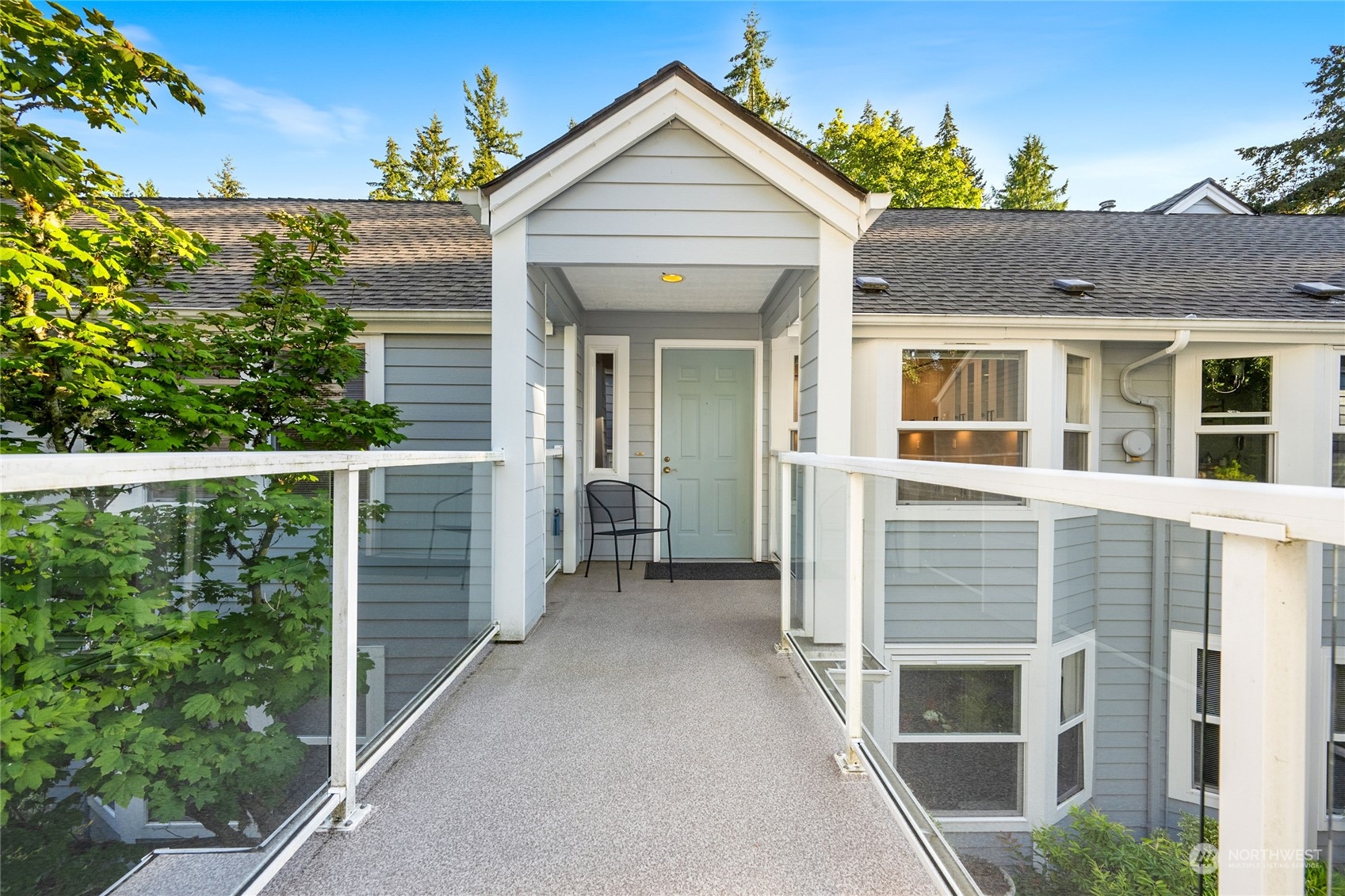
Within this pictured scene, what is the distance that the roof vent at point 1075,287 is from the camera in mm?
5316

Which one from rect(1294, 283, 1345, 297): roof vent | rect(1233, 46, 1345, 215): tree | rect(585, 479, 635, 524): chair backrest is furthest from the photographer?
rect(1233, 46, 1345, 215): tree

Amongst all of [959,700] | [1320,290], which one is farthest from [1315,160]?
[959,700]

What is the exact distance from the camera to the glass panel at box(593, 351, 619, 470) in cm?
611

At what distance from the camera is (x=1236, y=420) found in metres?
5.20

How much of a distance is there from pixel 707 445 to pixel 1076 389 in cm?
303

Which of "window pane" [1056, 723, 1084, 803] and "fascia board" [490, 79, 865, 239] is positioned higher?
"fascia board" [490, 79, 865, 239]

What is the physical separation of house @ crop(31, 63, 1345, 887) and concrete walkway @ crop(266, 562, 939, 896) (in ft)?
0.99

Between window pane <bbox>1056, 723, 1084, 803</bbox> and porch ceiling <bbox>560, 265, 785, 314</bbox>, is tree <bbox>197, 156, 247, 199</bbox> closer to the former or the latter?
porch ceiling <bbox>560, 265, 785, 314</bbox>

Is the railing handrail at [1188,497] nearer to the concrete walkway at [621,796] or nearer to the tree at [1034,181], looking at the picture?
the concrete walkway at [621,796]

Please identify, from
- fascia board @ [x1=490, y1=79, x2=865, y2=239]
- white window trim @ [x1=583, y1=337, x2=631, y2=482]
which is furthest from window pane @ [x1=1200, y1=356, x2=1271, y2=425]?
white window trim @ [x1=583, y1=337, x2=631, y2=482]

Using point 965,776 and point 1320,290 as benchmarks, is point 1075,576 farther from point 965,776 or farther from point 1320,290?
point 1320,290

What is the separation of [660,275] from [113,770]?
418 cm

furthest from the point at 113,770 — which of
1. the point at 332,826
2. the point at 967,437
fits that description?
the point at 967,437

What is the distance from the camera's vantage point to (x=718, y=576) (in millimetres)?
5441
